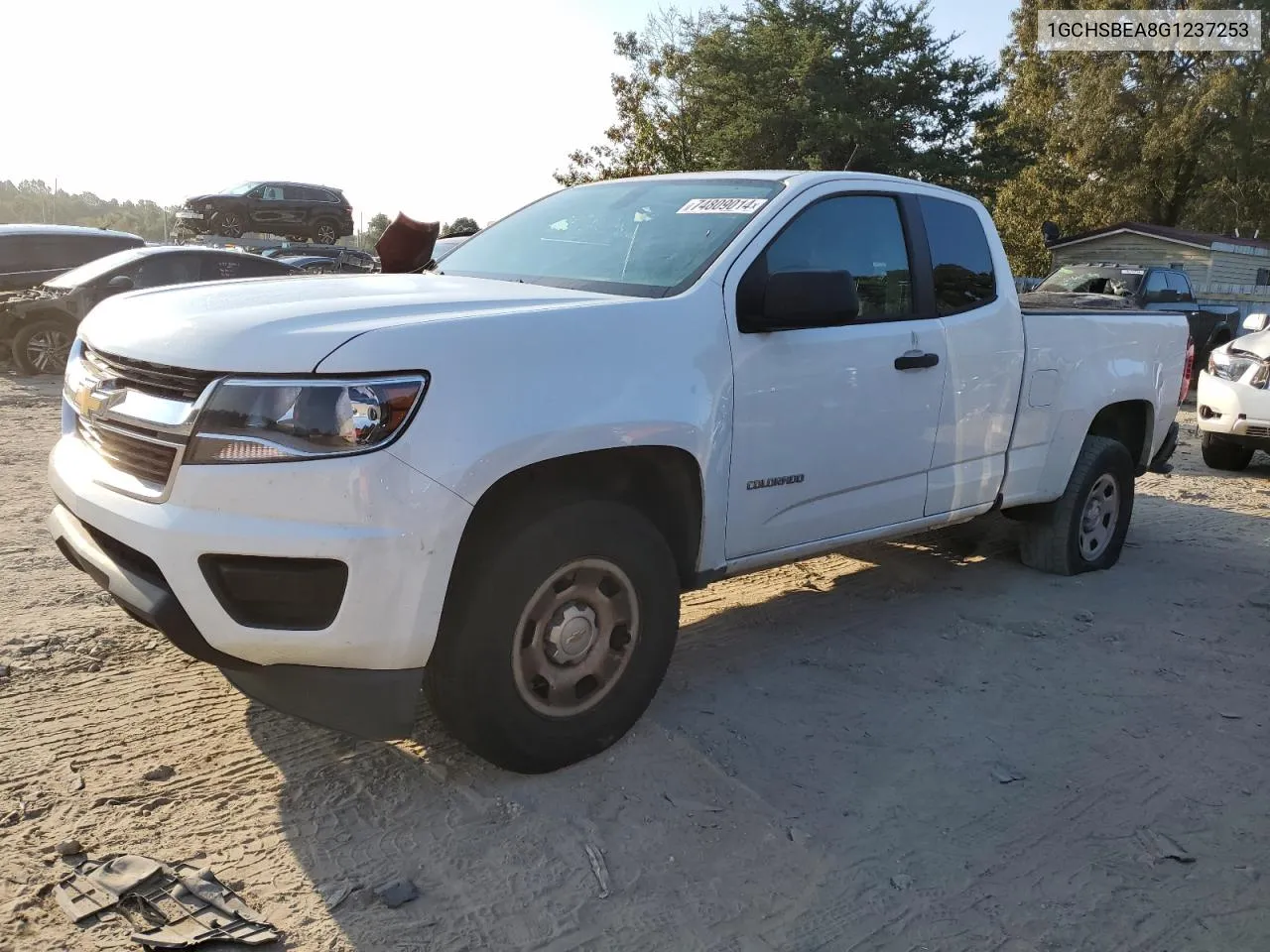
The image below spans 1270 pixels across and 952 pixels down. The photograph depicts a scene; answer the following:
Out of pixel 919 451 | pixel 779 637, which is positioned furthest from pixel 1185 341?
pixel 779 637

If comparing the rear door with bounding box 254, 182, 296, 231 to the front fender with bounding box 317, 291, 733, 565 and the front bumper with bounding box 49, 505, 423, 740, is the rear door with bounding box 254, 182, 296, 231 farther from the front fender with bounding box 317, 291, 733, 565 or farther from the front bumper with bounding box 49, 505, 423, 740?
the front bumper with bounding box 49, 505, 423, 740

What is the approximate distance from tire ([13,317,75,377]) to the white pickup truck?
32.4 feet

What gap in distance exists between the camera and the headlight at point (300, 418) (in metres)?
2.64

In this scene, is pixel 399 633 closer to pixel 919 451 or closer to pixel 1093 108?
pixel 919 451

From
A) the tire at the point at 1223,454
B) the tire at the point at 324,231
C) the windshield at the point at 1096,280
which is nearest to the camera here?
the tire at the point at 1223,454

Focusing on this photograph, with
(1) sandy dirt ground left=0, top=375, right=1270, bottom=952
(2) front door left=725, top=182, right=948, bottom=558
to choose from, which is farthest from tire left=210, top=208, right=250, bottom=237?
(2) front door left=725, top=182, right=948, bottom=558

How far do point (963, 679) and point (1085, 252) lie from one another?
2715cm

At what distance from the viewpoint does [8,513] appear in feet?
19.6

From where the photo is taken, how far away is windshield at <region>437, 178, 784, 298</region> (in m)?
3.68

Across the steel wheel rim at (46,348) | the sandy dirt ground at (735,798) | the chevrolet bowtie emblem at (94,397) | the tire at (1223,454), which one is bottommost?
the sandy dirt ground at (735,798)

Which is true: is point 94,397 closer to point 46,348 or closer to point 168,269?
point 168,269

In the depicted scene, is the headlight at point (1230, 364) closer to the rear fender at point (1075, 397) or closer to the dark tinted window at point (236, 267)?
the rear fender at point (1075, 397)

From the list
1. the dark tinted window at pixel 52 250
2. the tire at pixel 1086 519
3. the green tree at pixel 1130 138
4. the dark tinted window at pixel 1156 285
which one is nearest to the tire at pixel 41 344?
the dark tinted window at pixel 52 250

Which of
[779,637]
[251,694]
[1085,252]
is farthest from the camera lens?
[1085,252]
